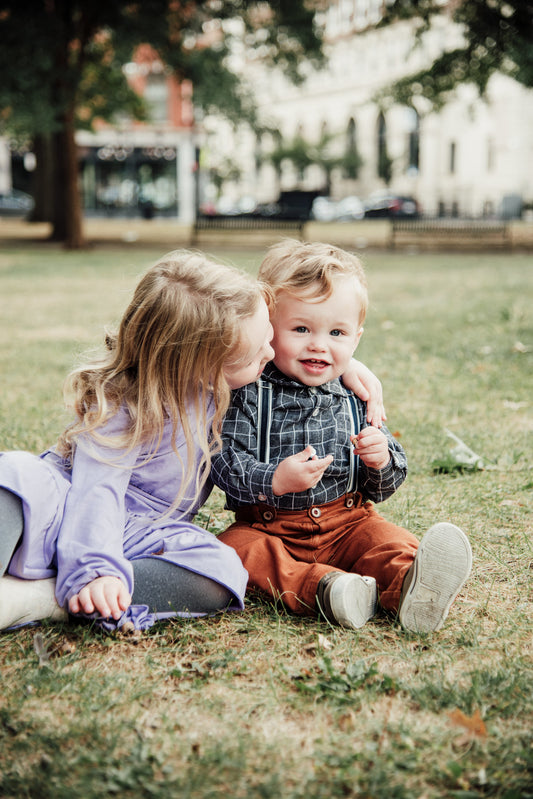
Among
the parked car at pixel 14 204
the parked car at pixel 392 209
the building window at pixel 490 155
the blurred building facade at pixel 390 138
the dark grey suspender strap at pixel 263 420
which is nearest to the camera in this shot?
the dark grey suspender strap at pixel 263 420

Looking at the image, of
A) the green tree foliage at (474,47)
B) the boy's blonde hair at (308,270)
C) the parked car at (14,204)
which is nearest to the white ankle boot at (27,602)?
the boy's blonde hair at (308,270)

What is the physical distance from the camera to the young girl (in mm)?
2309

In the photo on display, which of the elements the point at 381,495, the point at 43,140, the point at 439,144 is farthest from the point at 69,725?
the point at 439,144

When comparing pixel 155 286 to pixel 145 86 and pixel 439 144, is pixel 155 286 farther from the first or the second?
pixel 439 144

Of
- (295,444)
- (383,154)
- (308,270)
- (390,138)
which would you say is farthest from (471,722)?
(390,138)

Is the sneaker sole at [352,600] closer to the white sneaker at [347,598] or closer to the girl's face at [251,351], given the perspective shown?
the white sneaker at [347,598]

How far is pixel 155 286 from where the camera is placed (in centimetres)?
247

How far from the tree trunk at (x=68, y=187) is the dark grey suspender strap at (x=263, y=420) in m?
17.1

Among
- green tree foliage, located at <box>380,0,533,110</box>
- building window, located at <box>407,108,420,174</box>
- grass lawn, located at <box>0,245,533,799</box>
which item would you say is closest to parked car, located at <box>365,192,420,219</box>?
building window, located at <box>407,108,420,174</box>

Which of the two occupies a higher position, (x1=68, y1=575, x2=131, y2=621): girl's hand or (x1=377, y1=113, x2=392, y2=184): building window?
(x1=377, y1=113, x2=392, y2=184): building window

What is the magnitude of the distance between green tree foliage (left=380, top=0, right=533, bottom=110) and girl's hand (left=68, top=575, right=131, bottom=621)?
15895mm

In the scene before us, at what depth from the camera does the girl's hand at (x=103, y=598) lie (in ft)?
7.32

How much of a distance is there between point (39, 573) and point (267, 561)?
0.67 m

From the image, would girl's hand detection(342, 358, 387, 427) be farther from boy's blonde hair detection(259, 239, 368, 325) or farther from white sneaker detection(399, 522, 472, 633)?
white sneaker detection(399, 522, 472, 633)
